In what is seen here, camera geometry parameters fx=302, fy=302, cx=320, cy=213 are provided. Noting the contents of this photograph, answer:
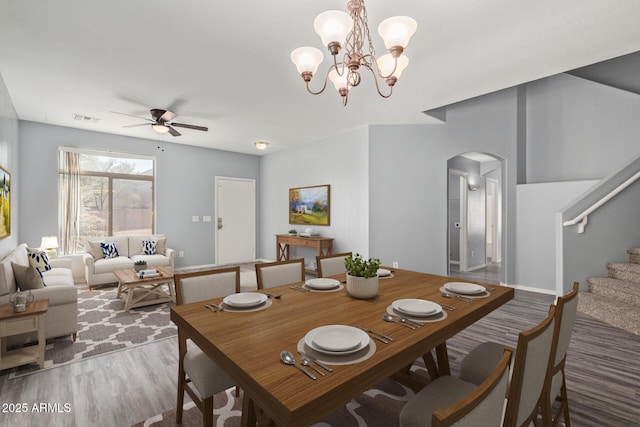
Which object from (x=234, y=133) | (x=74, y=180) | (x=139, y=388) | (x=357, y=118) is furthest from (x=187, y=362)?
(x=74, y=180)

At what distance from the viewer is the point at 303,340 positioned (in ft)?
3.92

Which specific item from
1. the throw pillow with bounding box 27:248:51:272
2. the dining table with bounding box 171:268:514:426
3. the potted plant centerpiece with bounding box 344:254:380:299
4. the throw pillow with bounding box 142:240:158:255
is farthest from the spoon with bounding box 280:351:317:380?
the throw pillow with bounding box 142:240:158:255

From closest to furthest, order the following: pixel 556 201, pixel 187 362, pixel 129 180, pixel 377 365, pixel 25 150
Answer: pixel 377 365 → pixel 187 362 → pixel 556 201 → pixel 25 150 → pixel 129 180

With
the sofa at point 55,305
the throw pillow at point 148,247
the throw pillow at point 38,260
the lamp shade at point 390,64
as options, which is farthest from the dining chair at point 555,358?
the throw pillow at point 148,247

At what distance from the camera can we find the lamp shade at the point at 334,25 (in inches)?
66.4

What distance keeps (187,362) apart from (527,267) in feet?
16.6

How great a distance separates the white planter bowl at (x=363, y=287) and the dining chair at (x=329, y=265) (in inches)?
33.6

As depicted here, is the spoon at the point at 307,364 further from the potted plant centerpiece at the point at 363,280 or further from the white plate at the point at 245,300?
the potted plant centerpiece at the point at 363,280

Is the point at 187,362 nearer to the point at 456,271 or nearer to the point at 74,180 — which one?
the point at 74,180

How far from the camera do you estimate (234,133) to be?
5.67 metres

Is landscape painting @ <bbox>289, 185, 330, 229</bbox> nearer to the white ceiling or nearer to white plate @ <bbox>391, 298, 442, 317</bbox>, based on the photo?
the white ceiling

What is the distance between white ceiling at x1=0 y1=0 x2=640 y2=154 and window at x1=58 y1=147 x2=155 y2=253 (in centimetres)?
125

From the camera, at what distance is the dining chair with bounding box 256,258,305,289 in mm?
2270

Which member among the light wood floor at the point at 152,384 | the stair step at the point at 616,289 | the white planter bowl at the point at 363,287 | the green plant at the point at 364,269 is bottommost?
the light wood floor at the point at 152,384
